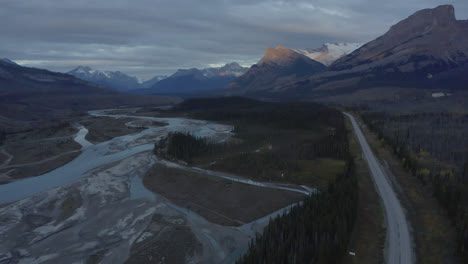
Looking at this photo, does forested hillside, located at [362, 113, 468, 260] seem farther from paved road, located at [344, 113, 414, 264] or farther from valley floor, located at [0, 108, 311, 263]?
valley floor, located at [0, 108, 311, 263]

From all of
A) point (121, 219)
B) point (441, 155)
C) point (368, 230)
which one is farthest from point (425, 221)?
point (441, 155)

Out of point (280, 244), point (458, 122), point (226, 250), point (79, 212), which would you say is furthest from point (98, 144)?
point (458, 122)

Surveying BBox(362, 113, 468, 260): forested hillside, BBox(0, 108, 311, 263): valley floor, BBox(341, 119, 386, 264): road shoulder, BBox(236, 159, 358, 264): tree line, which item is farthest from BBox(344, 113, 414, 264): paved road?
BBox(0, 108, 311, 263): valley floor

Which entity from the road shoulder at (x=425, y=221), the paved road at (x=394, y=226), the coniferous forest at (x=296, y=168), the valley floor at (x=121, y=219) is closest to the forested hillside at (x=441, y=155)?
the road shoulder at (x=425, y=221)

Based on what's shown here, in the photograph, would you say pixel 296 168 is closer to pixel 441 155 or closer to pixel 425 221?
pixel 425 221

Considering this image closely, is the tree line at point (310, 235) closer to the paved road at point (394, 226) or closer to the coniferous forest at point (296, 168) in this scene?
the coniferous forest at point (296, 168)

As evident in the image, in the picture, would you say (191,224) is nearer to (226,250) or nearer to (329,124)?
(226,250)

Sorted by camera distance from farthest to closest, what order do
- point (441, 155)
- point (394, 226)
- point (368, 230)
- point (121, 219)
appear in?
point (441, 155)
point (121, 219)
point (394, 226)
point (368, 230)

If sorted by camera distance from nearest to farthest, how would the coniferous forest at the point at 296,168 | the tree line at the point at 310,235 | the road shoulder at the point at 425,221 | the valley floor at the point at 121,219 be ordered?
the tree line at the point at 310,235
the coniferous forest at the point at 296,168
the road shoulder at the point at 425,221
the valley floor at the point at 121,219
